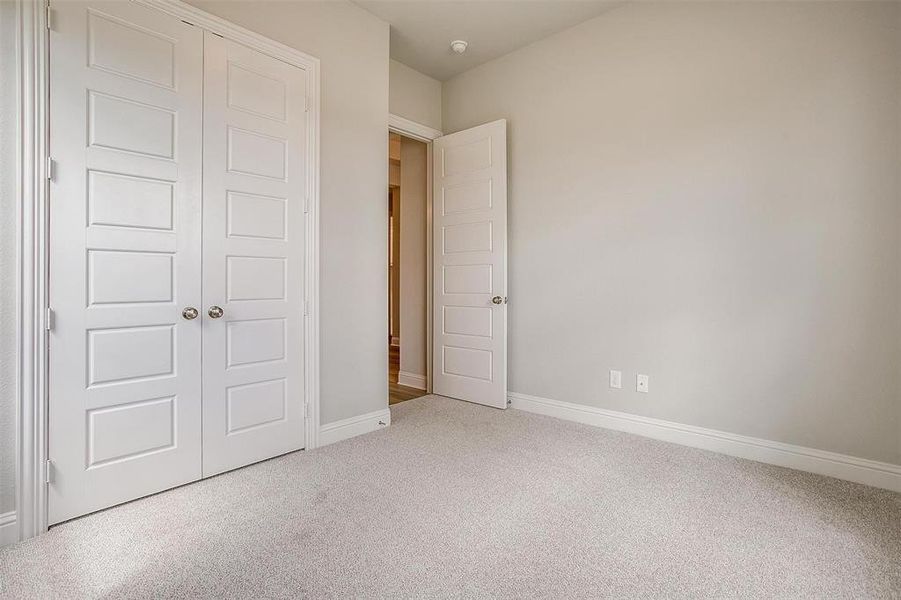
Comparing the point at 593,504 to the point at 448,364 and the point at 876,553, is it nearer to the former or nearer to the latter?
the point at 876,553

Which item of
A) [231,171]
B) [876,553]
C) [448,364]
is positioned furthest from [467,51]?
[876,553]

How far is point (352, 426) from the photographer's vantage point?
3082 mm

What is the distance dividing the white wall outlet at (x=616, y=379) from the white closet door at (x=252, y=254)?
7.00ft

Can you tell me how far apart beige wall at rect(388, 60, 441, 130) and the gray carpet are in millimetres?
2893

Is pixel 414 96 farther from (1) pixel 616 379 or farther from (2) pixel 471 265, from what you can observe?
(1) pixel 616 379

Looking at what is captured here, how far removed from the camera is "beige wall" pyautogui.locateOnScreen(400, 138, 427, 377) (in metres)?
4.48

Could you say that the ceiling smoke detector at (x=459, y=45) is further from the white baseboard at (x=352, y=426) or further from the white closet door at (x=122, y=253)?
the white baseboard at (x=352, y=426)

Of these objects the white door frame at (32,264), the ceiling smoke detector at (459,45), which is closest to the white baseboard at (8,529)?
the white door frame at (32,264)

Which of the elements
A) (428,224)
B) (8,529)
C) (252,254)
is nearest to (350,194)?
(252,254)

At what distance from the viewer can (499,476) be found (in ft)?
7.95

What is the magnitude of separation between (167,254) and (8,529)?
1265 millimetres

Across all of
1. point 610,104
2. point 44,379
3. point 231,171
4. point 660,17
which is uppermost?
point 660,17

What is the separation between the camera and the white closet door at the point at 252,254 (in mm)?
2404

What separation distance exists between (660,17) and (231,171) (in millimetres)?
2883
